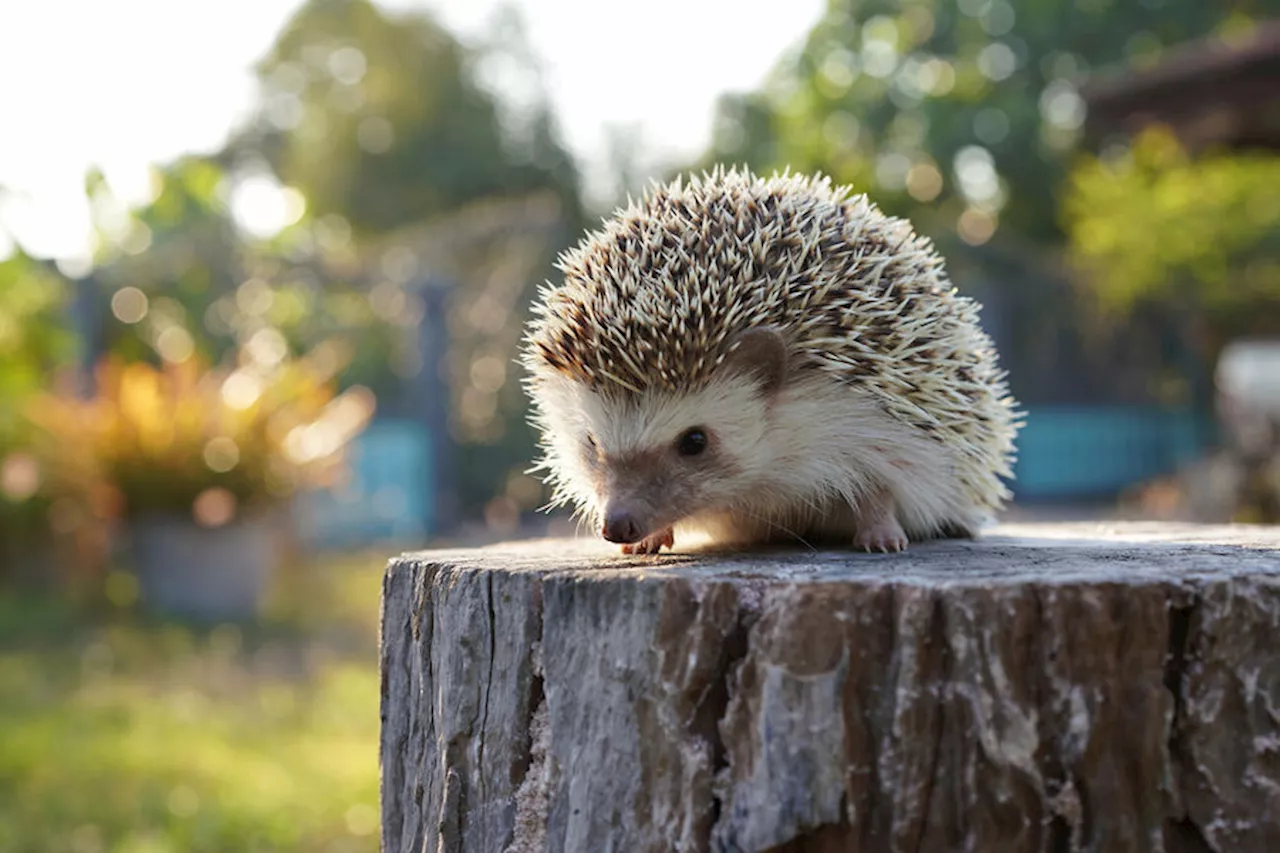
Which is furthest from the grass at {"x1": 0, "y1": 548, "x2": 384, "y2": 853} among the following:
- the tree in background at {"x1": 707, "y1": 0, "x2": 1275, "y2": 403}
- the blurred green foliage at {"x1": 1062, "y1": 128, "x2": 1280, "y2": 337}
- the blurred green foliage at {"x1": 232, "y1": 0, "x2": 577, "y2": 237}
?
the blurred green foliage at {"x1": 232, "y1": 0, "x2": 577, "y2": 237}

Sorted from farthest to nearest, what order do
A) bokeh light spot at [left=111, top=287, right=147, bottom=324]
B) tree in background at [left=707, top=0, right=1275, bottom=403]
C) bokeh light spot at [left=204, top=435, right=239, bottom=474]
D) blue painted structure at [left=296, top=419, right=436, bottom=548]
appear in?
tree in background at [left=707, top=0, right=1275, bottom=403], blue painted structure at [left=296, top=419, right=436, bottom=548], bokeh light spot at [left=111, top=287, right=147, bottom=324], bokeh light spot at [left=204, top=435, right=239, bottom=474]

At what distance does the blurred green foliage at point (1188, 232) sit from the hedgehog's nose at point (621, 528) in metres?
12.3

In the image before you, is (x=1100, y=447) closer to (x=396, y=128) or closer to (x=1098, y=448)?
(x=1098, y=448)

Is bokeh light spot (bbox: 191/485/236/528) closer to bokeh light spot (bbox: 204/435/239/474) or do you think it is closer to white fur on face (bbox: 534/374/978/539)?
bokeh light spot (bbox: 204/435/239/474)

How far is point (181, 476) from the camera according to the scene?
8.33 m

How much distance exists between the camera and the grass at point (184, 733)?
14.3ft

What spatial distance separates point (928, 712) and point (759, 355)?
84 centimetres

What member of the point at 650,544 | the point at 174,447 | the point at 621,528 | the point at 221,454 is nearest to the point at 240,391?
the point at 221,454

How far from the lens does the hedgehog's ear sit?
2.36 metres

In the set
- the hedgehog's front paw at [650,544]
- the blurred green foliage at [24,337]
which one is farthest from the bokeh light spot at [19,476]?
the hedgehog's front paw at [650,544]

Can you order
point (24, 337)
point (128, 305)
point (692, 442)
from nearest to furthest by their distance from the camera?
point (692, 442) < point (24, 337) < point (128, 305)

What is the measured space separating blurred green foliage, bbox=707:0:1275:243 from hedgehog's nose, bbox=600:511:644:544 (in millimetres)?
15070

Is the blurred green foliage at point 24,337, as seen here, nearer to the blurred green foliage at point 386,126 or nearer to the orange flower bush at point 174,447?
the orange flower bush at point 174,447

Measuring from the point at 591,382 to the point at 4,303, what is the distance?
795 cm
